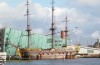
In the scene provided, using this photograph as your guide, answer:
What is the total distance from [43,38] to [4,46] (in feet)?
85.3

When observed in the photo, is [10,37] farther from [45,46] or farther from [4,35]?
[45,46]

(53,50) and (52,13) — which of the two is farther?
(52,13)

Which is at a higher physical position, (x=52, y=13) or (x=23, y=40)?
(x=52, y=13)

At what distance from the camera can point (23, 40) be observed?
179 m

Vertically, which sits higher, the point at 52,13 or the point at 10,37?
the point at 52,13

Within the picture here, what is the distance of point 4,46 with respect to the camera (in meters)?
173

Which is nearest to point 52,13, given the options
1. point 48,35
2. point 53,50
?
point 48,35

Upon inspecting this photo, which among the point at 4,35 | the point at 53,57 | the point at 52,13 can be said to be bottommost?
the point at 53,57

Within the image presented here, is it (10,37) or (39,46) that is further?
(39,46)

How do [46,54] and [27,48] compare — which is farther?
[46,54]

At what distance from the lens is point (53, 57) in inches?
6875

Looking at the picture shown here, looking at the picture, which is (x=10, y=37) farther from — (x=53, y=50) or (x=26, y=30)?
(x=53, y=50)

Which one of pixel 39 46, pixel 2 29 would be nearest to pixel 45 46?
pixel 39 46

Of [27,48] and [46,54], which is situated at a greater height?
[27,48]
